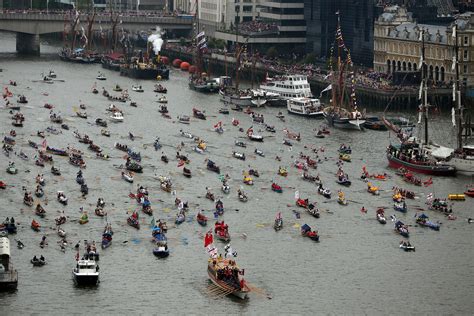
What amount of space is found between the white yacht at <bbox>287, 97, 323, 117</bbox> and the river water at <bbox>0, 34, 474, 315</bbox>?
935 inches

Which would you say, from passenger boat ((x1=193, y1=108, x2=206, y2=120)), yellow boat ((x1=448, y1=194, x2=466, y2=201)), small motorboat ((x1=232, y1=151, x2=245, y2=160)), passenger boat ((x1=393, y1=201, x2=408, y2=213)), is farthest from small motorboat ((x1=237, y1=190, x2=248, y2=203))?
passenger boat ((x1=193, y1=108, x2=206, y2=120))

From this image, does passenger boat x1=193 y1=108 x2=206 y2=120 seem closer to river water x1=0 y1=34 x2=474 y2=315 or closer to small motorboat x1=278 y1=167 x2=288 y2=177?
river water x1=0 y1=34 x2=474 y2=315

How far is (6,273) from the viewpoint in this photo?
108 m

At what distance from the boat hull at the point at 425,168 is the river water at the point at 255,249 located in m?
1.60

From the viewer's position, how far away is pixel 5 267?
359 ft

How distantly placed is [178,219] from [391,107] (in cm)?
6770

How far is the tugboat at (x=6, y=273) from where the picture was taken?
108 metres

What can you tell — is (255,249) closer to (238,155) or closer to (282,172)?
(282,172)

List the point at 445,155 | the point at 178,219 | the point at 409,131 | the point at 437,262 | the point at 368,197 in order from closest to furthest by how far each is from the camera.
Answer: the point at 437,262
the point at 178,219
the point at 368,197
the point at 445,155
the point at 409,131

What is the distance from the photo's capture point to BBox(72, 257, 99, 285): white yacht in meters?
109

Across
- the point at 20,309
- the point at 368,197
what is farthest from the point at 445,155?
the point at 20,309

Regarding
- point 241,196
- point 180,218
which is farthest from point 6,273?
point 241,196

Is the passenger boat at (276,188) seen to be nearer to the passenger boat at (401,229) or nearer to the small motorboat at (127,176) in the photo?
the small motorboat at (127,176)

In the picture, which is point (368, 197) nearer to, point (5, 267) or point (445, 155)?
point (445, 155)
